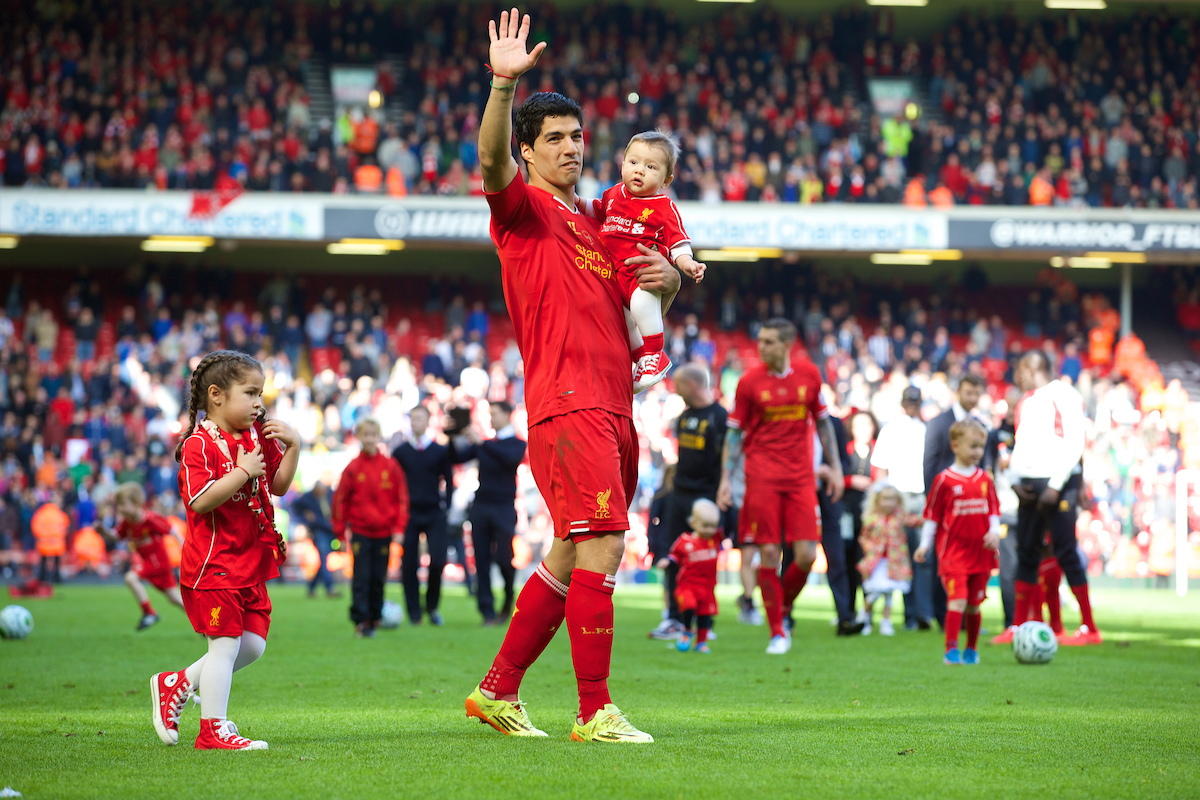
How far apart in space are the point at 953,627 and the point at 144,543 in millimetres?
7525

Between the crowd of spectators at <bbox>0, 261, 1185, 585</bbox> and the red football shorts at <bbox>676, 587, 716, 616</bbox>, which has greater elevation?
the crowd of spectators at <bbox>0, 261, 1185, 585</bbox>

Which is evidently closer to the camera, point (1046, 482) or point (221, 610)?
point (221, 610)

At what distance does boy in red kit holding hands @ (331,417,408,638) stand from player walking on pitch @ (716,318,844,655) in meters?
3.44

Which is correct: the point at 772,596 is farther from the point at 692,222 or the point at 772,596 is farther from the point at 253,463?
the point at 692,222

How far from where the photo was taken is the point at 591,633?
475 centimetres

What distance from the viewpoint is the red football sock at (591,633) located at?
4.75 metres

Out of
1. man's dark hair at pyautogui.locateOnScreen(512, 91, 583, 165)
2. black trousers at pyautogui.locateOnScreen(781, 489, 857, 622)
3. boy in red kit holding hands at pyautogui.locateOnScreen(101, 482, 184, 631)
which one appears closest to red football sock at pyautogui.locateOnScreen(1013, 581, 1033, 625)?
black trousers at pyautogui.locateOnScreen(781, 489, 857, 622)

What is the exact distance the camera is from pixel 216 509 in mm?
5035

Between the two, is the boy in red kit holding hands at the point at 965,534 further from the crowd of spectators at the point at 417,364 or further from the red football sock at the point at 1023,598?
the crowd of spectators at the point at 417,364

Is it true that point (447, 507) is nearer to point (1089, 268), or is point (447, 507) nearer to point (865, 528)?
point (865, 528)

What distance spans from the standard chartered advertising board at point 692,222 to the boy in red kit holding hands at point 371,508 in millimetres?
13988

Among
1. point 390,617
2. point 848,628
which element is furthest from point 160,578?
point 848,628

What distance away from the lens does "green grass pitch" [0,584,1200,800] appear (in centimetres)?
399

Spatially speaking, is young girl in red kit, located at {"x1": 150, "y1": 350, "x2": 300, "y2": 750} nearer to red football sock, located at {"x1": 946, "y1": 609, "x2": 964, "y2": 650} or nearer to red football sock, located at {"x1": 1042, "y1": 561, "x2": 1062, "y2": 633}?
red football sock, located at {"x1": 946, "y1": 609, "x2": 964, "y2": 650}
